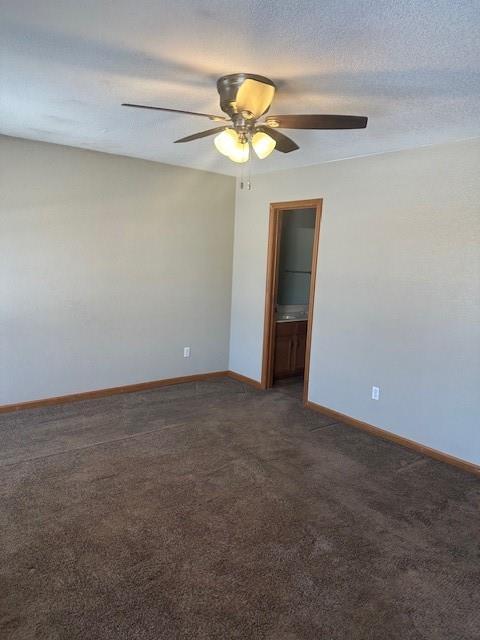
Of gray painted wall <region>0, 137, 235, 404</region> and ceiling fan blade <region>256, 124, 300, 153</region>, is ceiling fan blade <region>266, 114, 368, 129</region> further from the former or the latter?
gray painted wall <region>0, 137, 235, 404</region>

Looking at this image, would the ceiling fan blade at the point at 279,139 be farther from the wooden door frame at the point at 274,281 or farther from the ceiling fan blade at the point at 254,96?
the wooden door frame at the point at 274,281

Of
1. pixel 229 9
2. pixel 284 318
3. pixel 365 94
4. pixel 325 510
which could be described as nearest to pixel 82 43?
pixel 229 9

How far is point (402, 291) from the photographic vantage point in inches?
139

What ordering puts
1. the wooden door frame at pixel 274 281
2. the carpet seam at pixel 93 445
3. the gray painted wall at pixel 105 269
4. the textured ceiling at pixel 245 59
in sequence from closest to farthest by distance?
the textured ceiling at pixel 245 59
the carpet seam at pixel 93 445
the gray painted wall at pixel 105 269
the wooden door frame at pixel 274 281

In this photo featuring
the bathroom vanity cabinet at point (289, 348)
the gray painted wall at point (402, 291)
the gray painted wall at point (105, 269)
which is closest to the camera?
the gray painted wall at point (402, 291)

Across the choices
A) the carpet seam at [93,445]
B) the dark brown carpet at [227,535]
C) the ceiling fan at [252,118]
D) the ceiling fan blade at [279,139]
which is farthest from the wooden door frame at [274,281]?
the ceiling fan at [252,118]

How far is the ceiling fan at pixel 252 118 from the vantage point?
6.85 ft

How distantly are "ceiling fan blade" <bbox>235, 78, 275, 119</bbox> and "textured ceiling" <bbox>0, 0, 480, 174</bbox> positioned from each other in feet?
0.23

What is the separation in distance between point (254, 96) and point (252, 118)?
0.14 m

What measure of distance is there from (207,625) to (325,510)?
108 cm

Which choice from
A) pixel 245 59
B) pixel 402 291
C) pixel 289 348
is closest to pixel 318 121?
pixel 245 59

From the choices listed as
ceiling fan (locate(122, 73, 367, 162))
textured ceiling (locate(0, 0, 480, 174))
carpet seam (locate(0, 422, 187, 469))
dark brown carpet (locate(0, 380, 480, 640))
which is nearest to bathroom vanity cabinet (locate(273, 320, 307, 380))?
dark brown carpet (locate(0, 380, 480, 640))

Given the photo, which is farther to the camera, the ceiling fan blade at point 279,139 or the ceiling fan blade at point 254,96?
the ceiling fan blade at point 279,139

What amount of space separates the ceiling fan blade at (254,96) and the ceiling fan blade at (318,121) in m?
0.08
